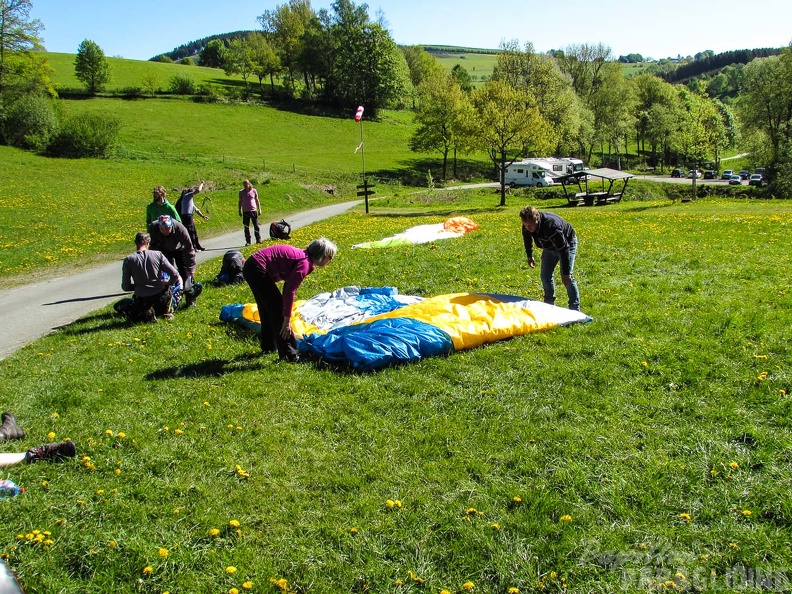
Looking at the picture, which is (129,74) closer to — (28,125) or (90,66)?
(90,66)

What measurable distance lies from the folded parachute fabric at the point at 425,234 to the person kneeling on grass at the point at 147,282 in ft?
23.8

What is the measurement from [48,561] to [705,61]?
210656 millimetres

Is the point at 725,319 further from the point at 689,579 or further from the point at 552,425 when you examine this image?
the point at 689,579

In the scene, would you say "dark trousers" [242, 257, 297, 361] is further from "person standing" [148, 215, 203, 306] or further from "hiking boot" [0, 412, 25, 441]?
"person standing" [148, 215, 203, 306]

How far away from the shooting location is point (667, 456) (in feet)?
16.7

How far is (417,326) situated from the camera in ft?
26.0

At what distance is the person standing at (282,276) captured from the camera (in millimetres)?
7203

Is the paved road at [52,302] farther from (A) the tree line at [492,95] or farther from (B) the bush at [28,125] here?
(B) the bush at [28,125]

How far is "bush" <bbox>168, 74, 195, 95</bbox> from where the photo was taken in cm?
7781

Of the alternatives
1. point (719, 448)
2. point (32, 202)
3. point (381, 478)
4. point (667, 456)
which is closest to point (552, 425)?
point (667, 456)

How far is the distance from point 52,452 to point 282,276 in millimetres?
3266

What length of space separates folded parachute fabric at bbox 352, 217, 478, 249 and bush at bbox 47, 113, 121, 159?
118 ft

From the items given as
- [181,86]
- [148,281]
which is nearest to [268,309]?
[148,281]

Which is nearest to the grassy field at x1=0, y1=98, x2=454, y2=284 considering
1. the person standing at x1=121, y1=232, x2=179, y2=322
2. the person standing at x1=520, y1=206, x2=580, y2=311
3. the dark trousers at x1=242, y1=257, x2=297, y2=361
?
the person standing at x1=121, y1=232, x2=179, y2=322
